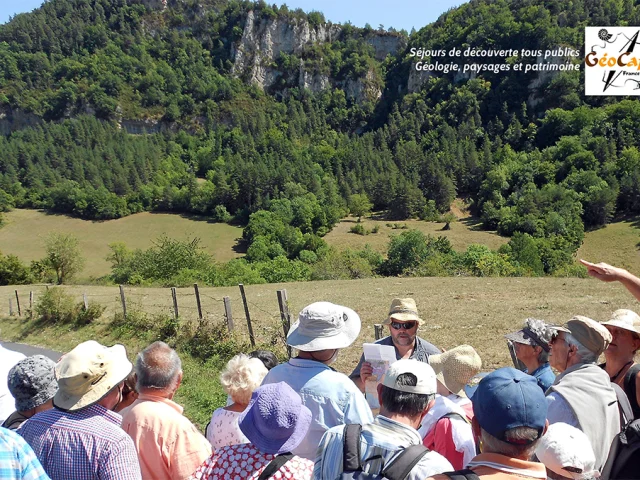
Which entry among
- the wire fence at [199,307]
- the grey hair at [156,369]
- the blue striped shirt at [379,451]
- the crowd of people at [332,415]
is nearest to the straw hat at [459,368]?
the crowd of people at [332,415]

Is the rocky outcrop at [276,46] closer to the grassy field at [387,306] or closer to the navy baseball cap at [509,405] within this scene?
the grassy field at [387,306]

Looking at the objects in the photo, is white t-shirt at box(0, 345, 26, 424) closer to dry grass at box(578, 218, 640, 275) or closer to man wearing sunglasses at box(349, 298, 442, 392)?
man wearing sunglasses at box(349, 298, 442, 392)

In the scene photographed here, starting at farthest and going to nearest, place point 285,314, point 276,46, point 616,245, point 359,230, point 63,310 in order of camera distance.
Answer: point 276,46 → point 359,230 → point 616,245 → point 63,310 → point 285,314

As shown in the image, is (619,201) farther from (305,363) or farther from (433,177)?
(305,363)

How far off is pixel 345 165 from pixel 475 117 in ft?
136

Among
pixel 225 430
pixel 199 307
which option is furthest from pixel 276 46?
pixel 225 430

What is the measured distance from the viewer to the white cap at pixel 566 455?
2404 mm

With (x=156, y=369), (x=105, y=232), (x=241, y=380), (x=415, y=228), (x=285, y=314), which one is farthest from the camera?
(x=105, y=232)

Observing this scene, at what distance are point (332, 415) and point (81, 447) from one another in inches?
57.9

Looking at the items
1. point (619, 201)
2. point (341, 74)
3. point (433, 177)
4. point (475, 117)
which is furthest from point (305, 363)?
point (341, 74)

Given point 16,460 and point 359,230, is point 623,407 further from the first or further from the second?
point 359,230

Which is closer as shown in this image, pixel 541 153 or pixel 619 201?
pixel 619 201

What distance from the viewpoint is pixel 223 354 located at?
10.8 meters

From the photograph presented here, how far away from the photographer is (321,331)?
3227 millimetres
